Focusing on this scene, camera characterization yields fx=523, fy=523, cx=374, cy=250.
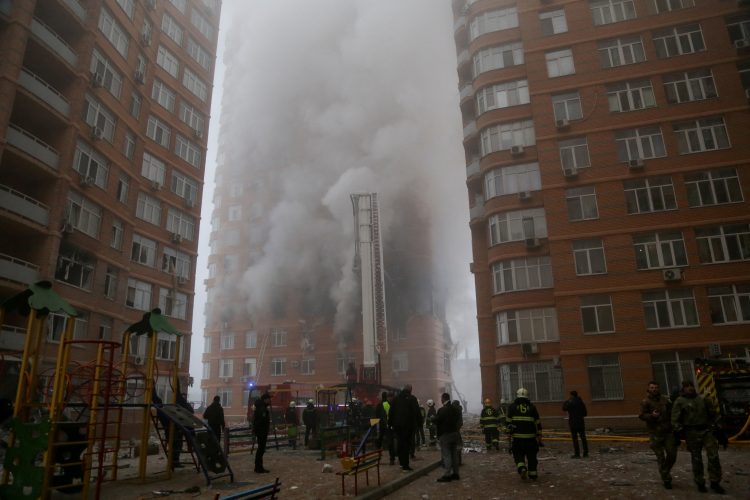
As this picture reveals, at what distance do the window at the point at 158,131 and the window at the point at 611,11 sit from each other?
26.4m

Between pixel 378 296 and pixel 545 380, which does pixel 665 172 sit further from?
pixel 378 296

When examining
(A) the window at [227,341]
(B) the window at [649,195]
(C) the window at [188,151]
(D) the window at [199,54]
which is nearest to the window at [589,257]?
(B) the window at [649,195]

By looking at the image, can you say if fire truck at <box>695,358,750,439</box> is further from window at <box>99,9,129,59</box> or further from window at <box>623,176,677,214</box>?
window at <box>99,9,129,59</box>

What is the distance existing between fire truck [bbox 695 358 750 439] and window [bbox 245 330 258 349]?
43.5 m

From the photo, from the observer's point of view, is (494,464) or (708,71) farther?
(708,71)

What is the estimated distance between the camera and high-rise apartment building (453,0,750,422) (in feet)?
Answer: 77.9

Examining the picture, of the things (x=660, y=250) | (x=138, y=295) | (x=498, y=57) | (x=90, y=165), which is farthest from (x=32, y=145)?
(x=660, y=250)

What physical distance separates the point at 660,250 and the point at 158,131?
2946 centimetres

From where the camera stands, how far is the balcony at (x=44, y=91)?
68.3 feet

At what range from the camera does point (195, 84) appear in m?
37.5

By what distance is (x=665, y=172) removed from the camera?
2538 cm

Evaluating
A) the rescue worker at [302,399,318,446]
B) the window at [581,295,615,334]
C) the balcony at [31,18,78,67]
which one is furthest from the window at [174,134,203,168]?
the window at [581,295,615,334]

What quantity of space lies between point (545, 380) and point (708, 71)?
1732cm

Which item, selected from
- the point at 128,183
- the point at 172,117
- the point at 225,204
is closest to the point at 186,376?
the point at 128,183
